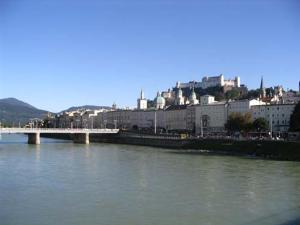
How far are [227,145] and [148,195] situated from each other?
31.7m

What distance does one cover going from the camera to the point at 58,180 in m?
24.9

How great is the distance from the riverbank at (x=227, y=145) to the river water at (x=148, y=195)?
37.5 ft

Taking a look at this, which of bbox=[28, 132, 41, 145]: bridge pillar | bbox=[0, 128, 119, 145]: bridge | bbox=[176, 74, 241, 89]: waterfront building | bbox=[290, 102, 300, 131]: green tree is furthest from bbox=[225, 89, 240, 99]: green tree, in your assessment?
bbox=[290, 102, 300, 131]: green tree

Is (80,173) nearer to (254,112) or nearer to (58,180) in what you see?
(58,180)

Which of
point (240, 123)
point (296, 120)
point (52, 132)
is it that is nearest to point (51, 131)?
point (52, 132)

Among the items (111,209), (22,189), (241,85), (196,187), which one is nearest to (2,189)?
(22,189)

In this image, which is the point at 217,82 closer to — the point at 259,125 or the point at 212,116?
the point at 212,116

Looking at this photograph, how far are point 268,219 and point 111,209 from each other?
5028mm

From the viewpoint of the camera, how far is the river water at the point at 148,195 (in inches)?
639

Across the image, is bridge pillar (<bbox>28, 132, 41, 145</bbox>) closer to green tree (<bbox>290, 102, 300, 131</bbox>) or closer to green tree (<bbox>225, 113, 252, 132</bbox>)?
green tree (<bbox>225, 113, 252, 132</bbox>)

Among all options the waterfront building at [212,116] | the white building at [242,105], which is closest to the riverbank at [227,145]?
the waterfront building at [212,116]

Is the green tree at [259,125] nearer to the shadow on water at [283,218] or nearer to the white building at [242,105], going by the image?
the white building at [242,105]

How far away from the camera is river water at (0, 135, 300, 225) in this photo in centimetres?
1622

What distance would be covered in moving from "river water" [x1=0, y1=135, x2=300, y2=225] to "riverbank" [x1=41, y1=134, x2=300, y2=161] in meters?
11.4
